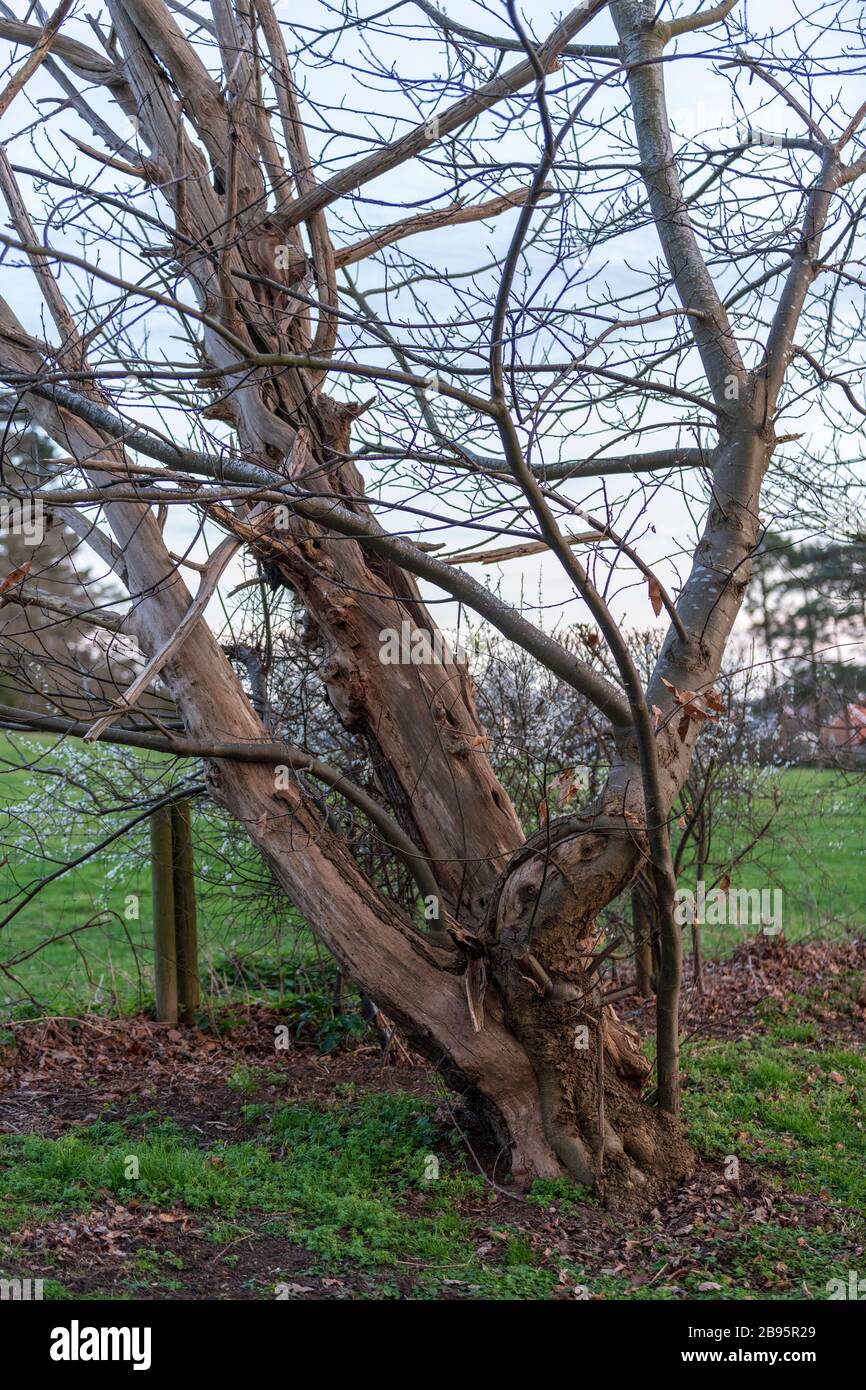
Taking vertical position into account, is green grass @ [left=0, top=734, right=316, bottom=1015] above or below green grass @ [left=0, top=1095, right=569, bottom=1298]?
above

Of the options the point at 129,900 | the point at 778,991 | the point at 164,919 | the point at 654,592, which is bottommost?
the point at 778,991

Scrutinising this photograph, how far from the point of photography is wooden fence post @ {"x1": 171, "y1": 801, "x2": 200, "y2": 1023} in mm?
7203

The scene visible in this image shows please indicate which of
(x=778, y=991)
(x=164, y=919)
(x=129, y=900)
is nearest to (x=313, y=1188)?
(x=129, y=900)

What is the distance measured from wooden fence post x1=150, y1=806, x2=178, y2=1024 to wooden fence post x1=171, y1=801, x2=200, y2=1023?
0.16 feet

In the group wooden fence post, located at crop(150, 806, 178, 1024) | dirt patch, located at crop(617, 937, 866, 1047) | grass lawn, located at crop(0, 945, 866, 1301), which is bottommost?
grass lawn, located at crop(0, 945, 866, 1301)

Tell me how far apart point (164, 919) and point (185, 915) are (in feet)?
0.47

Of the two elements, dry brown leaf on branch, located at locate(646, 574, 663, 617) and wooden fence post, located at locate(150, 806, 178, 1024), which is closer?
dry brown leaf on branch, located at locate(646, 574, 663, 617)

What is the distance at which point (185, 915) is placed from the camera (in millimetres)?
7262

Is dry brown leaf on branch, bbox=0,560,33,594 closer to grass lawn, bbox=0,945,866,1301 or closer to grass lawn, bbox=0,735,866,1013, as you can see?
grass lawn, bbox=0,945,866,1301

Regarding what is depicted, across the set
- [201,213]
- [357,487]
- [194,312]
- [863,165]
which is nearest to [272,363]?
[194,312]

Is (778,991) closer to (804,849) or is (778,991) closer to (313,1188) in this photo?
(804,849)

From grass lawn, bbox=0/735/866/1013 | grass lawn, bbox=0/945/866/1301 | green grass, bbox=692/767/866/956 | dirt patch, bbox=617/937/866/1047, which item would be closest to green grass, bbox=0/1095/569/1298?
grass lawn, bbox=0/945/866/1301

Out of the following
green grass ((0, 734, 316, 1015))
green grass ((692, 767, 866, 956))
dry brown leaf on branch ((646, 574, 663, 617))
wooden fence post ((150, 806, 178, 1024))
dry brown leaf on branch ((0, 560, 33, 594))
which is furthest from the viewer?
green grass ((692, 767, 866, 956))
